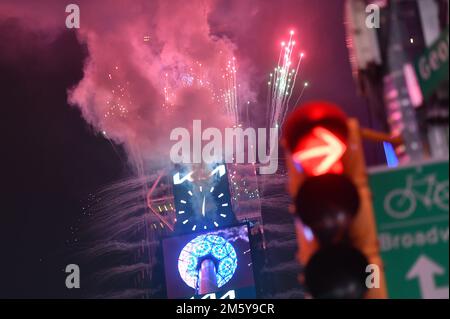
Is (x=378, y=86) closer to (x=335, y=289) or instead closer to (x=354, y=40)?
(x=354, y=40)

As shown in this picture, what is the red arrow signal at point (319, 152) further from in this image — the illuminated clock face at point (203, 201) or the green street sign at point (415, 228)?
the illuminated clock face at point (203, 201)

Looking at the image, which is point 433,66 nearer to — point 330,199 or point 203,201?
point 330,199

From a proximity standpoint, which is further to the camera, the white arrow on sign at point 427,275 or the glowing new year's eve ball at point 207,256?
the glowing new year's eve ball at point 207,256

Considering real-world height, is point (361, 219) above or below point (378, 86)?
below

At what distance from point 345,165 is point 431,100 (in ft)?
12.2

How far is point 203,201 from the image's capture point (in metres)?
43.9

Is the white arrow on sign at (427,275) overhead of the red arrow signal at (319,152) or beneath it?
beneath

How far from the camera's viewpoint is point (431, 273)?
257 centimetres

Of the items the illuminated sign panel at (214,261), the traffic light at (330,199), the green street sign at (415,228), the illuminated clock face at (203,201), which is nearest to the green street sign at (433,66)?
the green street sign at (415,228)

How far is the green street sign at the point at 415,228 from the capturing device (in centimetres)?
258

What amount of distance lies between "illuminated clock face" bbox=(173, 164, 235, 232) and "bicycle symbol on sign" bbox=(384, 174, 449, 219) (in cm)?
4067

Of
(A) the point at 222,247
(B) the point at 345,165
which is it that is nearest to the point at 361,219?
(B) the point at 345,165

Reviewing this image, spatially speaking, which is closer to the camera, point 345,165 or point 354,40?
point 345,165
